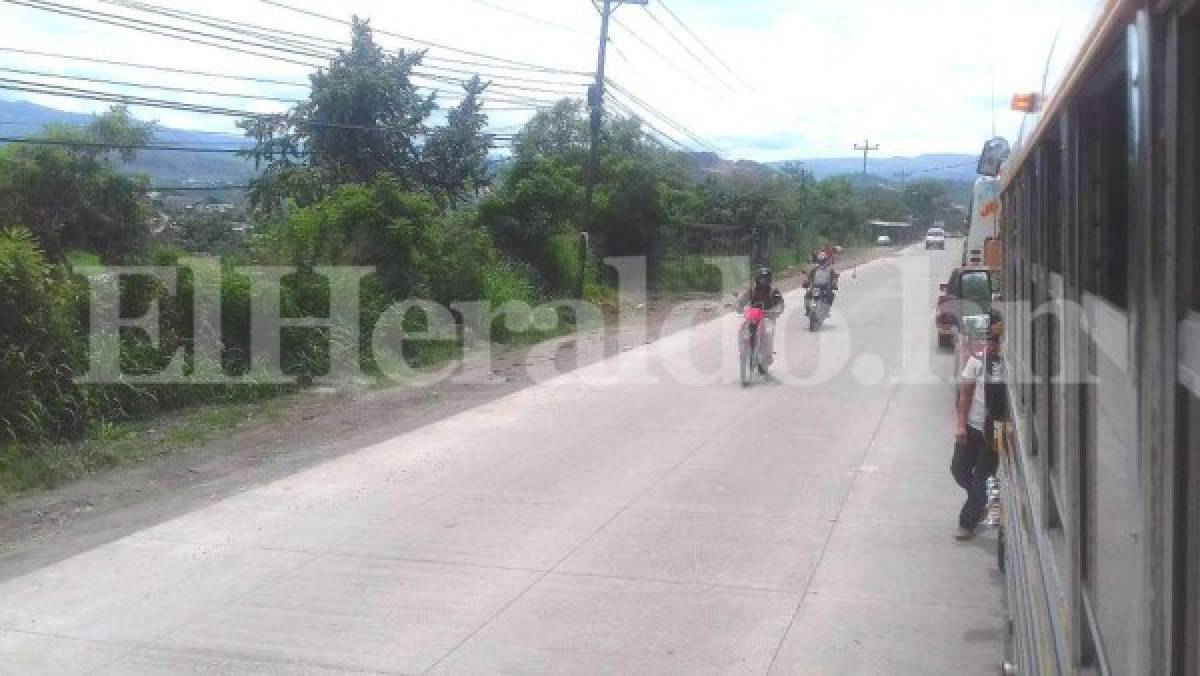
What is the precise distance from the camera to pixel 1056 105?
8.26 ft

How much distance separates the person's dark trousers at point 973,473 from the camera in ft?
26.1

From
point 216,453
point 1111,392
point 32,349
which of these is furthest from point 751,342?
point 1111,392

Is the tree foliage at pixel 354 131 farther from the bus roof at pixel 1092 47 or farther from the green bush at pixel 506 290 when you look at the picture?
the bus roof at pixel 1092 47

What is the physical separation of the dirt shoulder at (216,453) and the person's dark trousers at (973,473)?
219 inches

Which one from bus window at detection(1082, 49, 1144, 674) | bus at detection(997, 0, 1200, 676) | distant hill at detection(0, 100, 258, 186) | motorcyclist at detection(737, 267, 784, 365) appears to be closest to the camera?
bus at detection(997, 0, 1200, 676)

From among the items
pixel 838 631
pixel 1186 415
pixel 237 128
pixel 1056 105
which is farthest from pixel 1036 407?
pixel 237 128

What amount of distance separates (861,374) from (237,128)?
51.3 ft

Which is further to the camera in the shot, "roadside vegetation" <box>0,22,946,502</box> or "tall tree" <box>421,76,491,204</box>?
"tall tree" <box>421,76,491,204</box>

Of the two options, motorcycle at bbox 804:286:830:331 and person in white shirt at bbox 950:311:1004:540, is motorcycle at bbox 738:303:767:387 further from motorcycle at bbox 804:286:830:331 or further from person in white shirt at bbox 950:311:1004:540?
person in white shirt at bbox 950:311:1004:540

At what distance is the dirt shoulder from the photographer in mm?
8938

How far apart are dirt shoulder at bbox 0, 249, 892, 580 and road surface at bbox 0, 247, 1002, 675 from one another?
419 millimetres

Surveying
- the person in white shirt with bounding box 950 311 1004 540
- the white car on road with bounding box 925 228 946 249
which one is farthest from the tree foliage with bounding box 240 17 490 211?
the white car on road with bounding box 925 228 946 249

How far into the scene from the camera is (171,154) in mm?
31719

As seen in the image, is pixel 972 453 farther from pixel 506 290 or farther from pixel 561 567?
pixel 506 290
